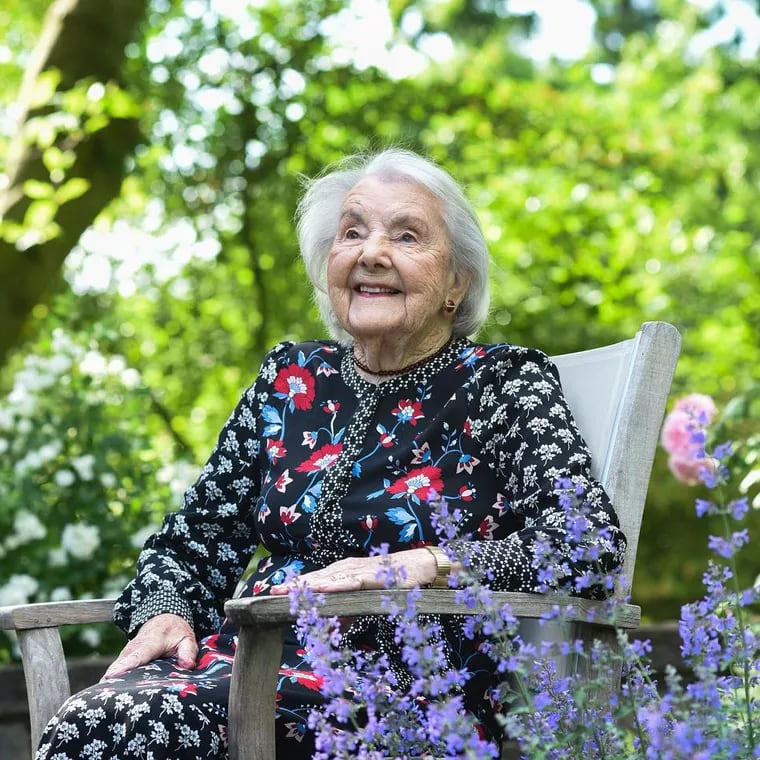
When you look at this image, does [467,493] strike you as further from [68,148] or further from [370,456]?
[68,148]

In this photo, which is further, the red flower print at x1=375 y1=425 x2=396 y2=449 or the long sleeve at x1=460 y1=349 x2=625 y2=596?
the red flower print at x1=375 y1=425 x2=396 y2=449

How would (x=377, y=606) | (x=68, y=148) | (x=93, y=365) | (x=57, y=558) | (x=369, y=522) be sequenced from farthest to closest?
(x=68, y=148) → (x=93, y=365) → (x=57, y=558) → (x=369, y=522) → (x=377, y=606)

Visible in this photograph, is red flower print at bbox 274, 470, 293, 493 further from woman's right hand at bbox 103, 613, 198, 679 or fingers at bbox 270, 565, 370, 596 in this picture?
fingers at bbox 270, 565, 370, 596

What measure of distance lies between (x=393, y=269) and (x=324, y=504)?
53 centimetres

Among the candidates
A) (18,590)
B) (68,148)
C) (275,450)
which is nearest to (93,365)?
(18,590)

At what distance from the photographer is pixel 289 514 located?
2445mm

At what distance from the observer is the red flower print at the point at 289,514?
2.44 metres

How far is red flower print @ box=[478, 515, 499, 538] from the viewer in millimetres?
2342

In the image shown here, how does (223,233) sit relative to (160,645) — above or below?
above

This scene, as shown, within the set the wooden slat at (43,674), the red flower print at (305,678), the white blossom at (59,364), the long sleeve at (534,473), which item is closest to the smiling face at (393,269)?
the long sleeve at (534,473)

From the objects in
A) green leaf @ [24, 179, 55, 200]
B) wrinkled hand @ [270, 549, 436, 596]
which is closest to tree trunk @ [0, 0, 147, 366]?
green leaf @ [24, 179, 55, 200]

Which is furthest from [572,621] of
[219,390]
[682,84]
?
[682,84]

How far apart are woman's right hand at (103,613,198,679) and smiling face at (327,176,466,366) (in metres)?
0.72

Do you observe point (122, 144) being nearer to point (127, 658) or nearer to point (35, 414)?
point (35, 414)
